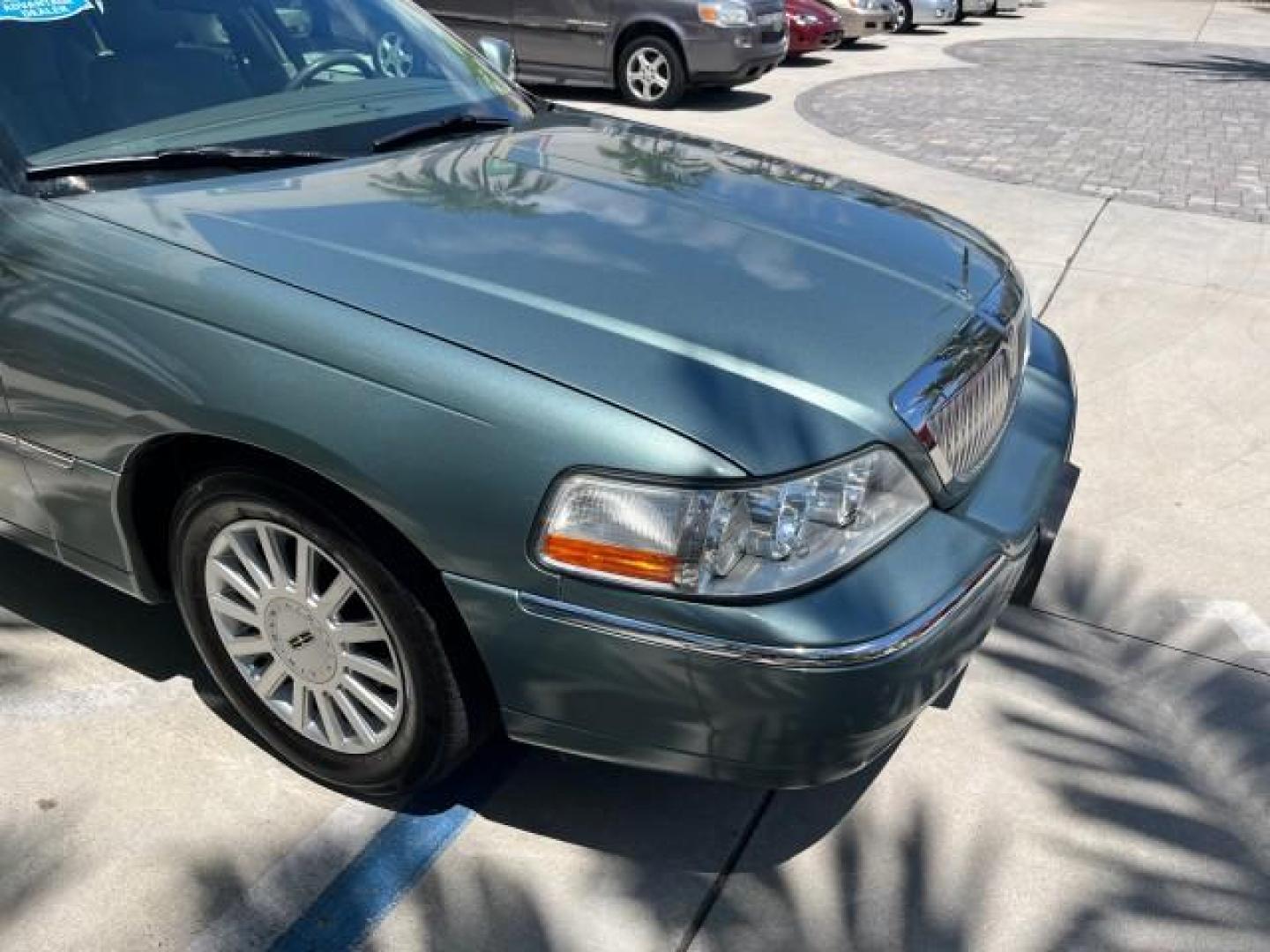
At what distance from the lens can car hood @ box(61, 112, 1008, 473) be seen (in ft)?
7.02

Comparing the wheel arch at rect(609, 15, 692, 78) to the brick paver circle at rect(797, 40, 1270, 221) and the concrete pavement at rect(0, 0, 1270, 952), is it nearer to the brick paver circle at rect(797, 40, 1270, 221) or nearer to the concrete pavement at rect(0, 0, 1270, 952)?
the brick paver circle at rect(797, 40, 1270, 221)

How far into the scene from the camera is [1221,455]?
445 centimetres

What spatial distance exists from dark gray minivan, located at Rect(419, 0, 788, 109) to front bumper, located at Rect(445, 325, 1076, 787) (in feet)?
32.2

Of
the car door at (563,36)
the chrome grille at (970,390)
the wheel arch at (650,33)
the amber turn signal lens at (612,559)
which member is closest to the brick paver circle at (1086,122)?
the wheel arch at (650,33)

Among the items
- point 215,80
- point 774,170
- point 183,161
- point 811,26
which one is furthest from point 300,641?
point 811,26

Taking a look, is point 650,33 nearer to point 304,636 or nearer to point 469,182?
point 469,182

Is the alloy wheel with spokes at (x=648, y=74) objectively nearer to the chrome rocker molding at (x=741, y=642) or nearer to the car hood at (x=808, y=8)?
the car hood at (x=808, y=8)

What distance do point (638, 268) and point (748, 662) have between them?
0.88 m

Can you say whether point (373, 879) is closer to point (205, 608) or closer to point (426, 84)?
point (205, 608)

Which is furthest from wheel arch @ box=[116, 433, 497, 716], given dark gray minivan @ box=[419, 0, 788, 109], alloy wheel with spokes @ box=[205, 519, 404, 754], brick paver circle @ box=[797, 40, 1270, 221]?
dark gray minivan @ box=[419, 0, 788, 109]

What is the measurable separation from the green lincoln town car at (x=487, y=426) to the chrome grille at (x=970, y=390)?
0.01 metres

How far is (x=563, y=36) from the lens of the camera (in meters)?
11.5

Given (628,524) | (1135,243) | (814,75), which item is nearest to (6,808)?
(628,524)

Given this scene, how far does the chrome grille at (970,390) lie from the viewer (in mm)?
2354
